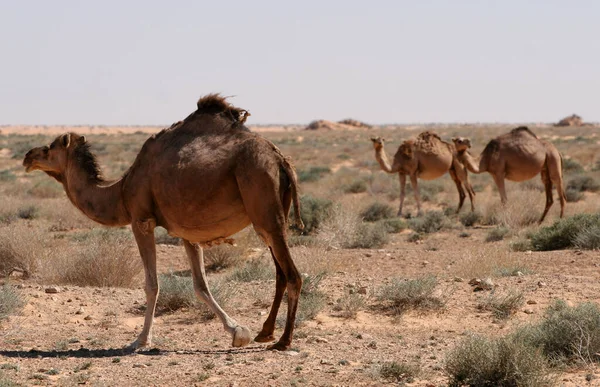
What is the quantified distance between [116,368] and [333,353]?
2056 mm

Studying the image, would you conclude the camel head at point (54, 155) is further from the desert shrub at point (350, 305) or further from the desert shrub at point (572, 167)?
the desert shrub at point (572, 167)

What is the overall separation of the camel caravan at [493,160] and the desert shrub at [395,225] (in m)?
2.45

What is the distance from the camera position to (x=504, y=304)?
10070mm

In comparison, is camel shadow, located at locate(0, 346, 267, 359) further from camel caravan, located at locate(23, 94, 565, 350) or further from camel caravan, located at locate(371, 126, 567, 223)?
camel caravan, located at locate(371, 126, 567, 223)

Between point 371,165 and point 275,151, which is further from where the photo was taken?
point 371,165

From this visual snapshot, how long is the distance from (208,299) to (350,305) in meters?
2.01

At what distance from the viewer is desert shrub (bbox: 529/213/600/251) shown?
1594cm

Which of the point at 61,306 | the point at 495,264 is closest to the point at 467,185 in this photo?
the point at 495,264

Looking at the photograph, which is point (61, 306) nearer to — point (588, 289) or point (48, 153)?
point (48, 153)

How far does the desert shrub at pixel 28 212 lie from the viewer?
21766mm

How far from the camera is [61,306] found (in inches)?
415

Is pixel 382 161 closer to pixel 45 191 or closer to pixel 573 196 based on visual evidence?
pixel 573 196

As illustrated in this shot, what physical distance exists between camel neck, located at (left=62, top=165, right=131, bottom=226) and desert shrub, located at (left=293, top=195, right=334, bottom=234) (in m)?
9.38

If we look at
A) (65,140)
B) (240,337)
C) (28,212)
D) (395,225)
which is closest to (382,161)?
(395,225)
